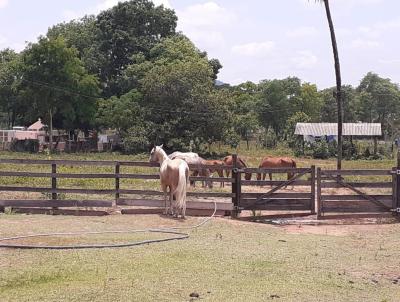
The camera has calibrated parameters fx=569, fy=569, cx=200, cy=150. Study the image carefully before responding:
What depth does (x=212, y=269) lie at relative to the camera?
8062 millimetres

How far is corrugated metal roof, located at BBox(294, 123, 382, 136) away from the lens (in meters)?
53.5

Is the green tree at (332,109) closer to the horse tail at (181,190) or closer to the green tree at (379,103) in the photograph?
the green tree at (379,103)

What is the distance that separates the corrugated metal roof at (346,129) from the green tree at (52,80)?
21.2 metres

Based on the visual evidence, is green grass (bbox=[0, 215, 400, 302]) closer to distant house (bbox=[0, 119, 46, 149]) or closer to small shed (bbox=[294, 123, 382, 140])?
small shed (bbox=[294, 123, 382, 140])

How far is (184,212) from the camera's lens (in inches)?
516

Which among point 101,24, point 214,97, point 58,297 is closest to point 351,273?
point 58,297

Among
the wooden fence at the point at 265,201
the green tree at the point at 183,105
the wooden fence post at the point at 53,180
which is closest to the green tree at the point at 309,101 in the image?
the green tree at the point at 183,105

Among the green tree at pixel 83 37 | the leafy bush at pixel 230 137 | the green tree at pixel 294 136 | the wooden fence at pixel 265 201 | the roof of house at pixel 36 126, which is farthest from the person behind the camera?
the roof of house at pixel 36 126

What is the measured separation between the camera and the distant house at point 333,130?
53.5 meters

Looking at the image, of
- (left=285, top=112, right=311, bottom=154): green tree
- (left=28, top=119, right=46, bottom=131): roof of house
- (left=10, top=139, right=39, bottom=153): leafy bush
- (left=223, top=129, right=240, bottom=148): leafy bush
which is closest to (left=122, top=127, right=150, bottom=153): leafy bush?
(left=223, top=129, right=240, bottom=148): leafy bush

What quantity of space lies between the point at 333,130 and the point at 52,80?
88.6ft

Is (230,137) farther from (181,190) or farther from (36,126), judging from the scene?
(181,190)

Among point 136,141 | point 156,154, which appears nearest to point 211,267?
point 156,154

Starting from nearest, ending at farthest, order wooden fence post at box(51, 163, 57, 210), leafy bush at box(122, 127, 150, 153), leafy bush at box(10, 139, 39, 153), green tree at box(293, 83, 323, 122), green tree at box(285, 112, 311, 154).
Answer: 1. wooden fence post at box(51, 163, 57, 210)
2. leafy bush at box(122, 127, 150, 153)
3. leafy bush at box(10, 139, 39, 153)
4. green tree at box(285, 112, 311, 154)
5. green tree at box(293, 83, 323, 122)
